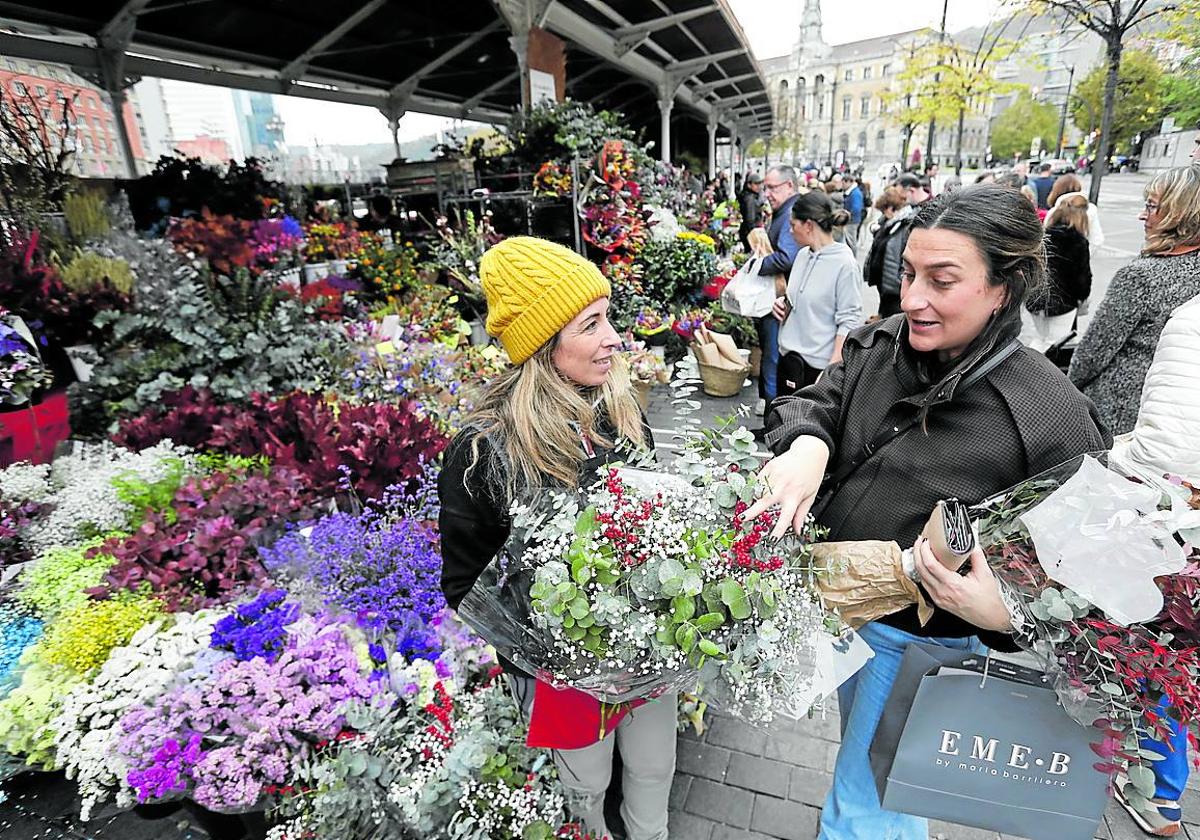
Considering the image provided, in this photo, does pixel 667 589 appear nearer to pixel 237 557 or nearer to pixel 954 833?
pixel 954 833

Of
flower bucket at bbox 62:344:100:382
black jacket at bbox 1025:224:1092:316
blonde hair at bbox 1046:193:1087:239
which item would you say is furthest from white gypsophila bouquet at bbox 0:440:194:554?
blonde hair at bbox 1046:193:1087:239

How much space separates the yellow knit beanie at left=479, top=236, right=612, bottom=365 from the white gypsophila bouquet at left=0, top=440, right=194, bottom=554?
7.02 ft

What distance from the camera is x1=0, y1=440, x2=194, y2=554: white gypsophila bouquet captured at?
2.55m

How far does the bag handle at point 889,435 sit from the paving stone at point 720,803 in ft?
4.63

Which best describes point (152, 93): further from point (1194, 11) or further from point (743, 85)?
point (743, 85)

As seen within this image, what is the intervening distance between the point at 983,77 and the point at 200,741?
21624 mm

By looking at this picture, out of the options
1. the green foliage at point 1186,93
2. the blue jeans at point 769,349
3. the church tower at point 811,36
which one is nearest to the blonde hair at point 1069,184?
the green foliage at point 1186,93

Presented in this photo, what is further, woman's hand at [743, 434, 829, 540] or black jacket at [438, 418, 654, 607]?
black jacket at [438, 418, 654, 607]

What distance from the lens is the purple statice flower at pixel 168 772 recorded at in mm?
1652

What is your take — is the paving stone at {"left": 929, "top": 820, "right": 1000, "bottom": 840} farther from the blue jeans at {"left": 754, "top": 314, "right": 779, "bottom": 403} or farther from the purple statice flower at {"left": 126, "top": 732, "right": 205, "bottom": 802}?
the blue jeans at {"left": 754, "top": 314, "right": 779, "bottom": 403}

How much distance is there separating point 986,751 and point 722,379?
458cm

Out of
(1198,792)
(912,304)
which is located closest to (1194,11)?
(1198,792)

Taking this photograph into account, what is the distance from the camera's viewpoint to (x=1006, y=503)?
1.22 metres

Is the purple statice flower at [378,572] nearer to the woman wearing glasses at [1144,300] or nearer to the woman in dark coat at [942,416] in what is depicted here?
the woman in dark coat at [942,416]
